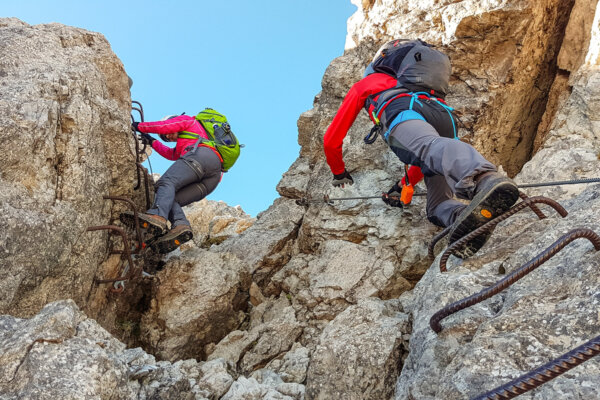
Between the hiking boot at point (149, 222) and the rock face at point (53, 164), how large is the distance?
1.07 ft

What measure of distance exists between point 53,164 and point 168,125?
116 inches

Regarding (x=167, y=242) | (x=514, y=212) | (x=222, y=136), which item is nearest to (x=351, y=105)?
(x=222, y=136)

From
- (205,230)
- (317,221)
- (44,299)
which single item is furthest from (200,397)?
(205,230)

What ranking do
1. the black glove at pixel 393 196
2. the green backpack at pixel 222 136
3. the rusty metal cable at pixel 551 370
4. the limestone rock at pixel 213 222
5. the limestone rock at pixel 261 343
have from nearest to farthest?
the rusty metal cable at pixel 551 370
the limestone rock at pixel 261 343
the black glove at pixel 393 196
the green backpack at pixel 222 136
the limestone rock at pixel 213 222

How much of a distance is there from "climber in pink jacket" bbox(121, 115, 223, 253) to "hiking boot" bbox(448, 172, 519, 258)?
16.9 ft

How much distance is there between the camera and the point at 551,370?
7.89ft

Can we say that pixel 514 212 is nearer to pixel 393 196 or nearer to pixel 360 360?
pixel 360 360

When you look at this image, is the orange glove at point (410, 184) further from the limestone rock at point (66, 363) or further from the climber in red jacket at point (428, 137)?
the limestone rock at point (66, 363)

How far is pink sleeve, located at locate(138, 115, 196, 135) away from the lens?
923 cm

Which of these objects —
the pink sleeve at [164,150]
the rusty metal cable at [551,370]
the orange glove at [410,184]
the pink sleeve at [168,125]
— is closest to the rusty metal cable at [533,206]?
the rusty metal cable at [551,370]

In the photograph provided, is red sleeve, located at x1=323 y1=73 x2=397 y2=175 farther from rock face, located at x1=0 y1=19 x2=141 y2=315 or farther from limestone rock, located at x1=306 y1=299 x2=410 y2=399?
rock face, located at x1=0 y1=19 x2=141 y2=315

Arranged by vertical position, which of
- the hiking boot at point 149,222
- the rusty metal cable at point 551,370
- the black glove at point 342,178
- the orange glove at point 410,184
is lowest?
the rusty metal cable at point 551,370

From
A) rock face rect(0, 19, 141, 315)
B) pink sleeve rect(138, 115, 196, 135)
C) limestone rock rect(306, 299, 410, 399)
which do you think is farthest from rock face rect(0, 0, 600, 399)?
pink sleeve rect(138, 115, 196, 135)

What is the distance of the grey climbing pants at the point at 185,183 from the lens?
8447mm
